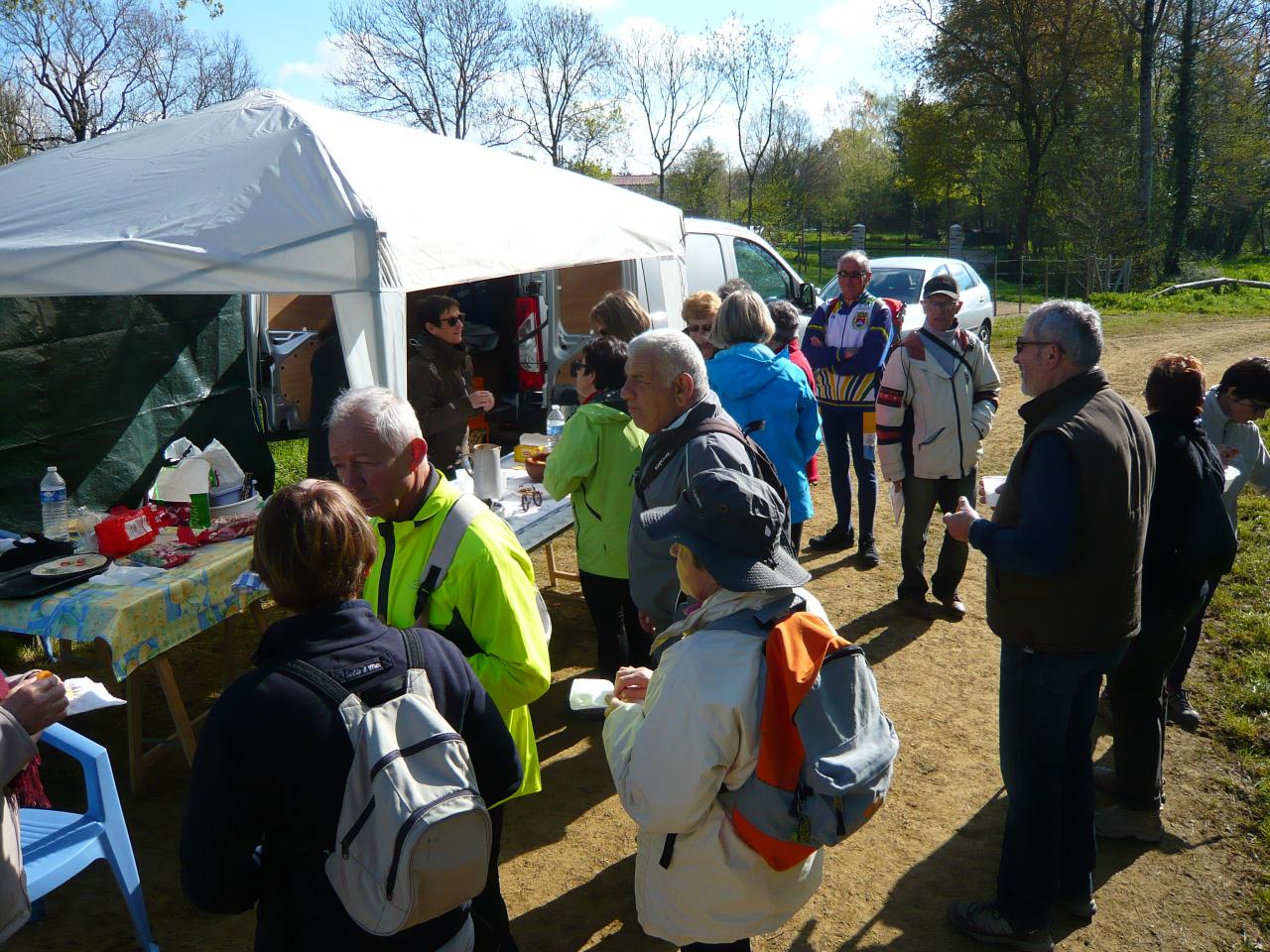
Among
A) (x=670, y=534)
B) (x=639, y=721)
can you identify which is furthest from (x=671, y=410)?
(x=639, y=721)

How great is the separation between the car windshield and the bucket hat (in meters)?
10.3

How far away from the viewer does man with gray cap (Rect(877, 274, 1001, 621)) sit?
4684mm

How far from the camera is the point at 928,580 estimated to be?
5664 mm

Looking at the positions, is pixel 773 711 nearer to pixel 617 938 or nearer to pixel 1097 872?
pixel 617 938

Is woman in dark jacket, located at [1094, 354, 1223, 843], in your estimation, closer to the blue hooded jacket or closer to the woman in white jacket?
the blue hooded jacket

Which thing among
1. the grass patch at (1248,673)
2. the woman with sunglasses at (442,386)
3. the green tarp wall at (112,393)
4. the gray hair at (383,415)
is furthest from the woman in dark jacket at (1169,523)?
the green tarp wall at (112,393)

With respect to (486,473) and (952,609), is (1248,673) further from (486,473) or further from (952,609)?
(486,473)

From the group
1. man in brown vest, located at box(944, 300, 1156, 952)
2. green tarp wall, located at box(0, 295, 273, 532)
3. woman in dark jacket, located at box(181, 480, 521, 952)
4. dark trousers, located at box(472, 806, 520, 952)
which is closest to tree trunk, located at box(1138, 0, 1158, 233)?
green tarp wall, located at box(0, 295, 273, 532)

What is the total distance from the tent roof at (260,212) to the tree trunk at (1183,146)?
89.5ft

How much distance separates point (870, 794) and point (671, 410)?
147 centimetres

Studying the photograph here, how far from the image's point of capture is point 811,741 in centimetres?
167

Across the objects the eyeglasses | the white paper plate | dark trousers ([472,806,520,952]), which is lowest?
dark trousers ([472,806,520,952])

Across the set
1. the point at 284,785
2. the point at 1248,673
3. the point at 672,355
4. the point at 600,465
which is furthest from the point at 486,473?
the point at 1248,673

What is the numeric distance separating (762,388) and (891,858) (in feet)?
6.86
